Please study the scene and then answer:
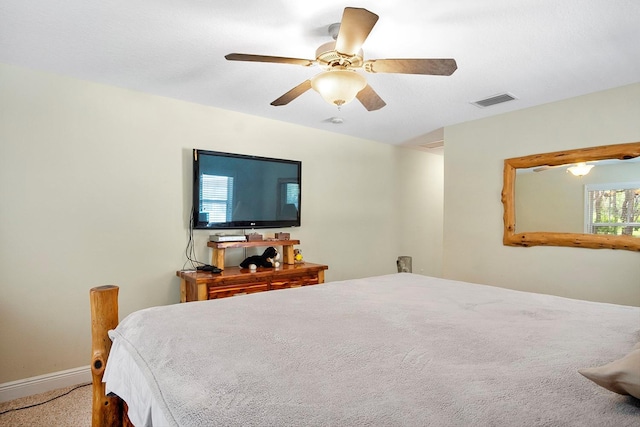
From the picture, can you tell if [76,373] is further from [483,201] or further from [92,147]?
[483,201]

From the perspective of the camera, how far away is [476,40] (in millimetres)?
2217

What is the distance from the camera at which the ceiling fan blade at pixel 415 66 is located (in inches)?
72.8

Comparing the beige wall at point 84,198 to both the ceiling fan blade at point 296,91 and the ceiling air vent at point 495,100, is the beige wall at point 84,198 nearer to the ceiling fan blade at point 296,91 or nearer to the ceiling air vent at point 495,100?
the ceiling fan blade at point 296,91

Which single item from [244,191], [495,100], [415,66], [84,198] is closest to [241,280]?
[244,191]

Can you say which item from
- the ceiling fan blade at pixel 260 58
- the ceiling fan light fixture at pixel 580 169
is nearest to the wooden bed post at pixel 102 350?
the ceiling fan blade at pixel 260 58

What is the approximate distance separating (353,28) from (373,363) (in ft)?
4.58

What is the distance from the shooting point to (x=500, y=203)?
383 centimetres

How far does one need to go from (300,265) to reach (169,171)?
156 centimetres

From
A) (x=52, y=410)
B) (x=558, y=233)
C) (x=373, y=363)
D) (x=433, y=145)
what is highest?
(x=433, y=145)

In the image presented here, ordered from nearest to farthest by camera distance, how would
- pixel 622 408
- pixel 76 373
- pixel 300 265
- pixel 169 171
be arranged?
1. pixel 622 408
2. pixel 76 373
3. pixel 169 171
4. pixel 300 265

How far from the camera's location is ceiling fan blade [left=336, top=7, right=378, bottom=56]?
4.97 ft

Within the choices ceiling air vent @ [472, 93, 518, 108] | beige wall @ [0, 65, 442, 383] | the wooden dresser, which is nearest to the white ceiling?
ceiling air vent @ [472, 93, 518, 108]

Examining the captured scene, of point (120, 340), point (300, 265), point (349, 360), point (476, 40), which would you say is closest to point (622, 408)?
point (349, 360)

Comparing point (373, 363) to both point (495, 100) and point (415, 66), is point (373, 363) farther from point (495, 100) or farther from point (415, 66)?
point (495, 100)
